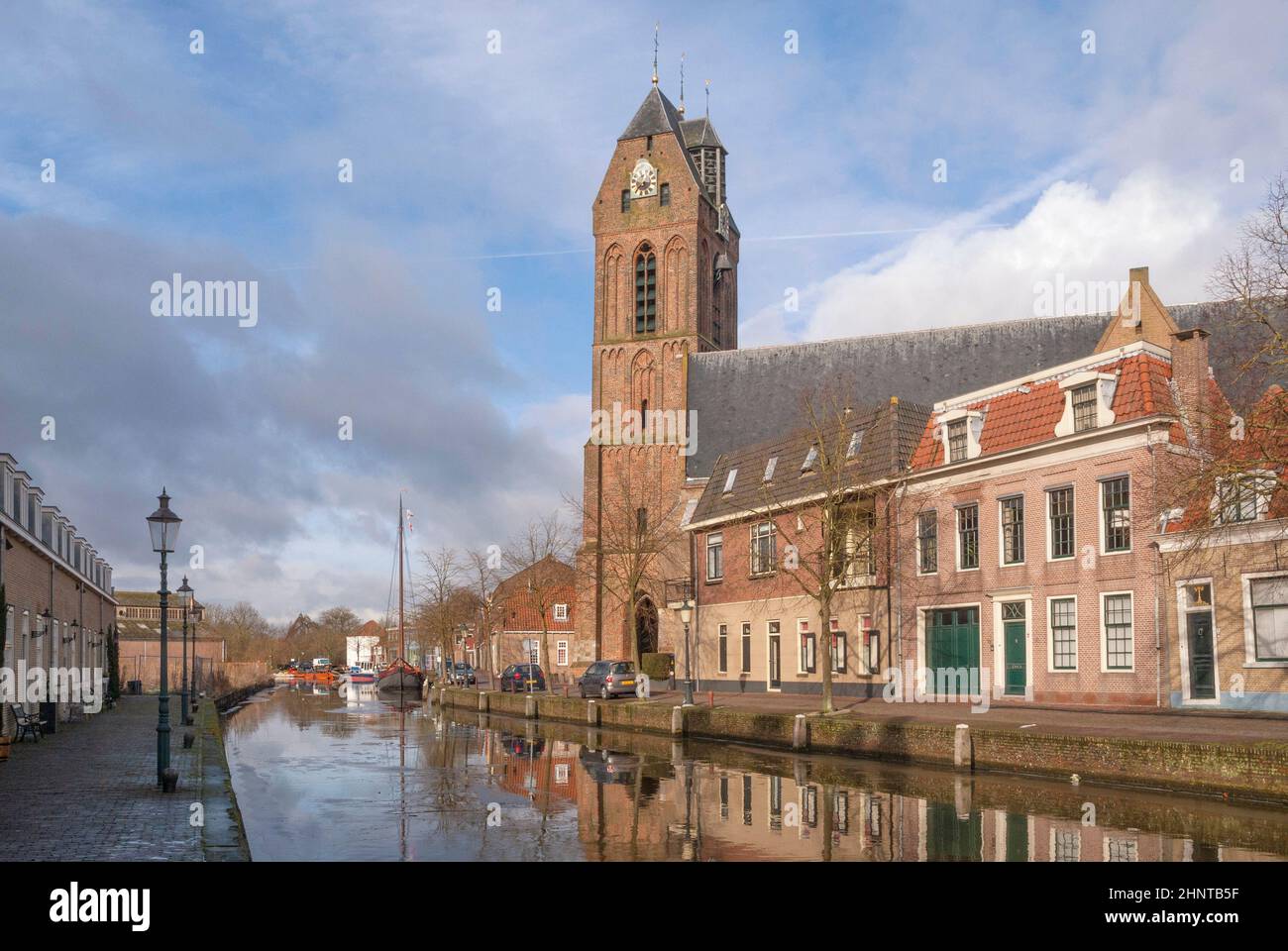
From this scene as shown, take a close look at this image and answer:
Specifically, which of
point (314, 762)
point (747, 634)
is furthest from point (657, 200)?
point (314, 762)

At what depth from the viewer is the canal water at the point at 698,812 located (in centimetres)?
1205

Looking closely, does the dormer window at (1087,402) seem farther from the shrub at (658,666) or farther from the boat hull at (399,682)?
the boat hull at (399,682)

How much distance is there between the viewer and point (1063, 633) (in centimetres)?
2744

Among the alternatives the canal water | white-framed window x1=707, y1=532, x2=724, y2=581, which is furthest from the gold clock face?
the canal water

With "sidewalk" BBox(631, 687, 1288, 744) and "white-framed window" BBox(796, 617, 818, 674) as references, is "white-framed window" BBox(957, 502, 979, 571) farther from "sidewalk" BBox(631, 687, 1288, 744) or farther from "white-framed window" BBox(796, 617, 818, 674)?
"white-framed window" BBox(796, 617, 818, 674)

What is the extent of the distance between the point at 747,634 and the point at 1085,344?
72.3ft

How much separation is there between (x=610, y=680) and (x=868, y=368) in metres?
22.4

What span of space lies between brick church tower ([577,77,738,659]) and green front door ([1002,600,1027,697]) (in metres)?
27.2

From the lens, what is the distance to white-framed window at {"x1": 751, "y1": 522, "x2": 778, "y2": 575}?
125ft

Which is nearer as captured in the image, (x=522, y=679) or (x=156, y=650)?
(x=522, y=679)

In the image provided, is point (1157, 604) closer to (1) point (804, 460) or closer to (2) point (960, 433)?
(2) point (960, 433)

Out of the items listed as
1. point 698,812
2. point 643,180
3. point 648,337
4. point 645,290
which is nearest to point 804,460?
point 698,812
